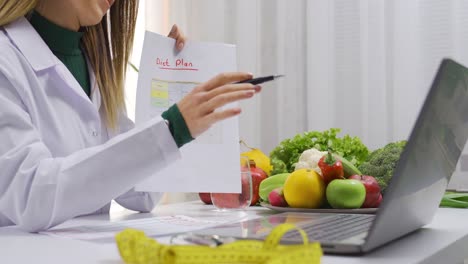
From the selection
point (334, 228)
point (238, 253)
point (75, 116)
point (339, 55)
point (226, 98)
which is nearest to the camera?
point (238, 253)

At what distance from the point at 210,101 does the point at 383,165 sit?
0.54m

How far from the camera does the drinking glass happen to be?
130cm

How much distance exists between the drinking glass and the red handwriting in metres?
0.25

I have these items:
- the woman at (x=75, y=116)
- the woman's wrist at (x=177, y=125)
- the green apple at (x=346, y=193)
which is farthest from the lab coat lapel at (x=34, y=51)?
the green apple at (x=346, y=193)

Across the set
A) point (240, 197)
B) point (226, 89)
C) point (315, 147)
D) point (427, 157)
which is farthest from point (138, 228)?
point (315, 147)

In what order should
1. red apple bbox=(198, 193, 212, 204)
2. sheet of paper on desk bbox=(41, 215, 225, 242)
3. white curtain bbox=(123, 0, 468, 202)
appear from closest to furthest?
sheet of paper on desk bbox=(41, 215, 225, 242)
red apple bbox=(198, 193, 212, 204)
white curtain bbox=(123, 0, 468, 202)

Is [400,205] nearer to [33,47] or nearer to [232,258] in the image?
[232,258]

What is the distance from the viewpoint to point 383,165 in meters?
1.32

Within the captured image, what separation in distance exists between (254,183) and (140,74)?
0.40m

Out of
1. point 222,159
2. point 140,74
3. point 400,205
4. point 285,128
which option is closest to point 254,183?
point 222,159

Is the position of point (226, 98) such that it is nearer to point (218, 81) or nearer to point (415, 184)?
point (218, 81)

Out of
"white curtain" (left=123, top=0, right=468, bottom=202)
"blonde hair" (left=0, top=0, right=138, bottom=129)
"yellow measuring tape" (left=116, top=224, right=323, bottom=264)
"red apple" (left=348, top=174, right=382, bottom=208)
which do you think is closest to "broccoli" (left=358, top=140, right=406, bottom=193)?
"red apple" (left=348, top=174, right=382, bottom=208)

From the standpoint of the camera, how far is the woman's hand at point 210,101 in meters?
0.94

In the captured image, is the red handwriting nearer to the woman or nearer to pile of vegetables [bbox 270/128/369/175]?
the woman
